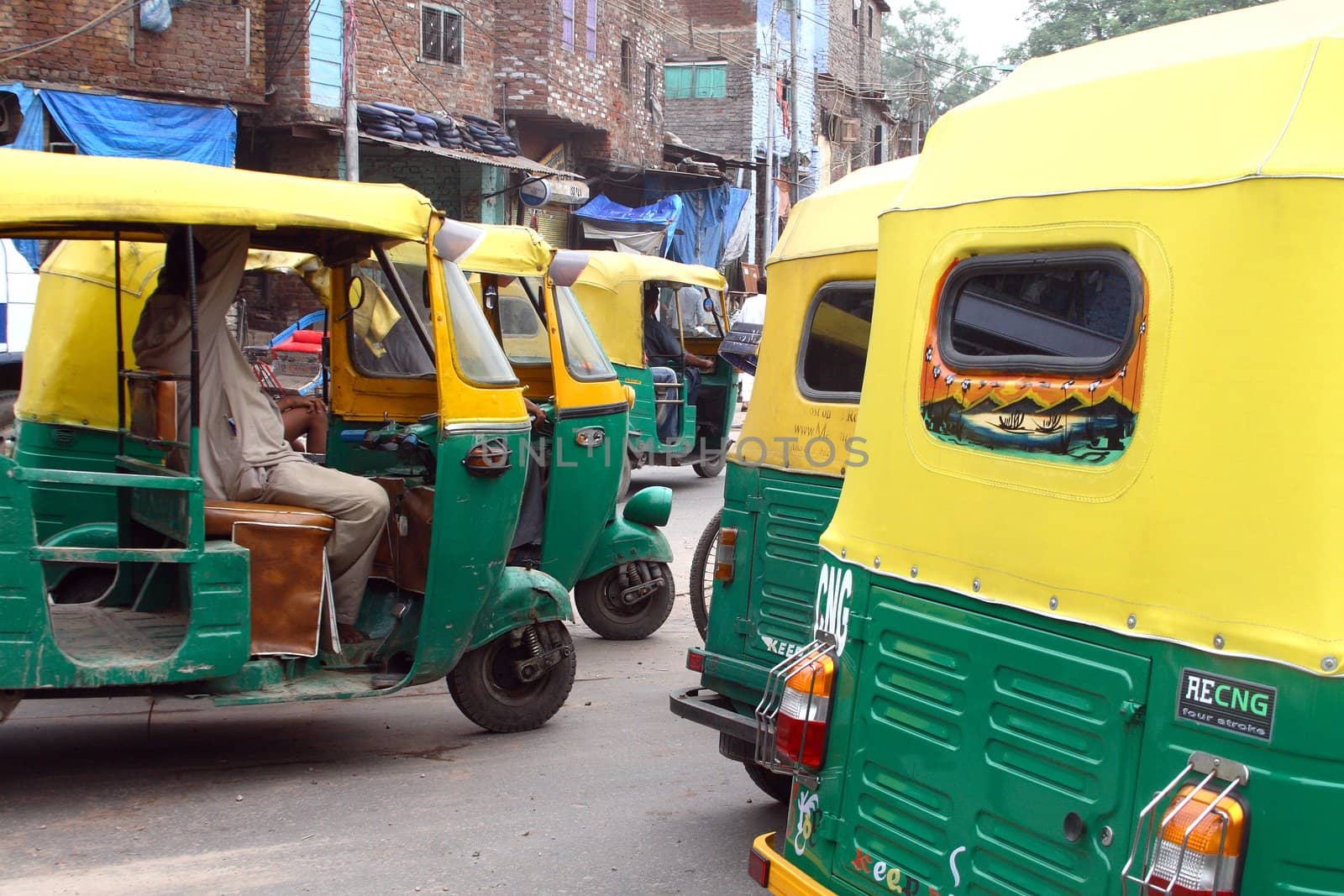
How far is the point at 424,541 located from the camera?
5.76 m

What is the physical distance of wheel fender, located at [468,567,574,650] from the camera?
561cm

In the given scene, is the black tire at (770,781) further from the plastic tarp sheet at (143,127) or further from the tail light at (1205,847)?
the plastic tarp sheet at (143,127)

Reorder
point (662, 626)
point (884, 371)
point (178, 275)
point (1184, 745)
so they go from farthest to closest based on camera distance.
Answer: point (662, 626)
point (178, 275)
point (884, 371)
point (1184, 745)

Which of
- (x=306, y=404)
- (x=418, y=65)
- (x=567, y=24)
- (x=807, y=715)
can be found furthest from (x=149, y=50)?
(x=807, y=715)

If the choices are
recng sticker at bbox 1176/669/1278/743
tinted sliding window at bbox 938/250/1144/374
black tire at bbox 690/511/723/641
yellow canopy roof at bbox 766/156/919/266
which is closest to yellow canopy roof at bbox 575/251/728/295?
black tire at bbox 690/511/723/641

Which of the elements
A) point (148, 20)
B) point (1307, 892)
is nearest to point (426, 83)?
point (148, 20)

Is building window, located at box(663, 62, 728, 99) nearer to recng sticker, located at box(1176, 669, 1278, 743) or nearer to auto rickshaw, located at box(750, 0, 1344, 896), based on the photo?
auto rickshaw, located at box(750, 0, 1344, 896)

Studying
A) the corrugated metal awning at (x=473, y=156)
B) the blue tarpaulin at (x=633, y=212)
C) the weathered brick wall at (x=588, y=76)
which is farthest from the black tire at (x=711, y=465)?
the blue tarpaulin at (x=633, y=212)

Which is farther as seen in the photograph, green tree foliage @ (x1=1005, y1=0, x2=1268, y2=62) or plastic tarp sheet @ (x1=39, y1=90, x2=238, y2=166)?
green tree foliage @ (x1=1005, y1=0, x2=1268, y2=62)

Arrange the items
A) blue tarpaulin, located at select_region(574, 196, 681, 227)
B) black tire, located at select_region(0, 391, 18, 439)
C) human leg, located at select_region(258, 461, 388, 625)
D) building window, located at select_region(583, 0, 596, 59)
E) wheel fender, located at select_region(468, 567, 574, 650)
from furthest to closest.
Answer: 1. blue tarpaulin, located at select_region(574, 196, 681, 227)
2. building window, located at select_region(583, 0, 596, 59)
3. black tire, located at select_region(0, 391, 18, 439)
4. wheel fender, located at select_region(468, 567, 574, 650)
5. human leg, located at select_region(258, 461, 388, 625)

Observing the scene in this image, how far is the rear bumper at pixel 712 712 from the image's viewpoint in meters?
4.56

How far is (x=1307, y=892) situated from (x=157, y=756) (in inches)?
179

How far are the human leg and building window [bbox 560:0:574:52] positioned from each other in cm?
2023

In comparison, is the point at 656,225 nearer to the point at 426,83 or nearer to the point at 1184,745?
the point at 426,83
